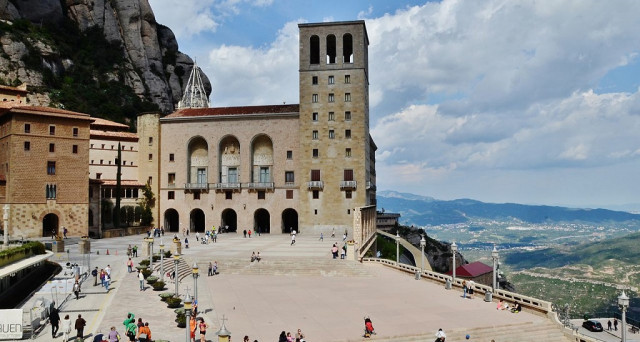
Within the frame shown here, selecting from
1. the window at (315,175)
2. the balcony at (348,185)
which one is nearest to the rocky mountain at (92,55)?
the window at (315,175)

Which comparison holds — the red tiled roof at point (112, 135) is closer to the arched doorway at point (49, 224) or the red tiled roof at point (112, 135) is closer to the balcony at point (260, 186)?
the arched doorway at point (49, 224)

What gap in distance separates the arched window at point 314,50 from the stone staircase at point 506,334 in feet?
162

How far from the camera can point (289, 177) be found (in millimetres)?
66938

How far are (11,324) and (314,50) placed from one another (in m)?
56.5

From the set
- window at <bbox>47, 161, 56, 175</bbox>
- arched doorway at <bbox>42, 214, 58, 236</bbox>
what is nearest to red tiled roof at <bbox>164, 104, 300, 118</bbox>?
window at <bbox>47, 161, 56, 175</bbox>

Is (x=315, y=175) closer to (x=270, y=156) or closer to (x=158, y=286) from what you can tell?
(x=270, y=156)

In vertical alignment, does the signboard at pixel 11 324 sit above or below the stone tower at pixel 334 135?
below

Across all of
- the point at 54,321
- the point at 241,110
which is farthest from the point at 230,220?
the point at 54,321

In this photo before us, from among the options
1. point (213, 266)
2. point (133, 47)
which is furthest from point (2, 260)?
point (133, 47)

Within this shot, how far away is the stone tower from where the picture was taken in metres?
64.4

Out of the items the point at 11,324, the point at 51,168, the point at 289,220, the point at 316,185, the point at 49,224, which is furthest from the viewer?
the point at 289,220

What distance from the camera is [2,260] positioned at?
2792cm

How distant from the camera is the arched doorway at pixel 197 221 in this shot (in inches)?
2776

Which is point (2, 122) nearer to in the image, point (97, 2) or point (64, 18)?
point (64, 18)
